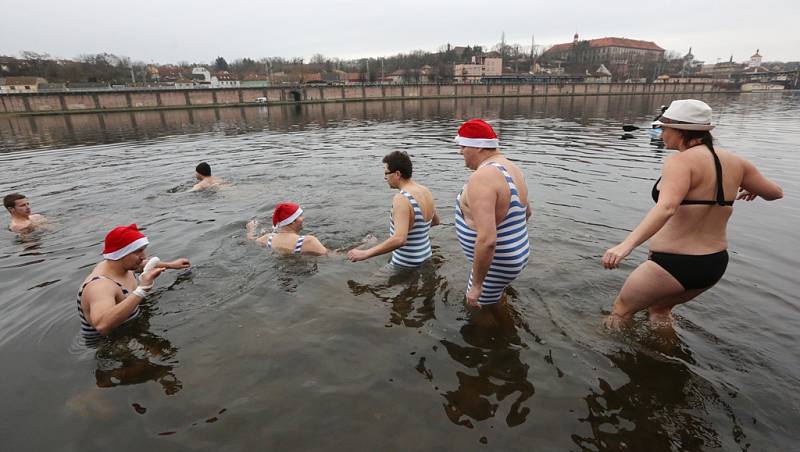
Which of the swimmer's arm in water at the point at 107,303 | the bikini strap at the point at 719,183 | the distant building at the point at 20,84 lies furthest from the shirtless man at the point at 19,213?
the distant building at the point at 20,84

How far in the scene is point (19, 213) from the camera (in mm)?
9133

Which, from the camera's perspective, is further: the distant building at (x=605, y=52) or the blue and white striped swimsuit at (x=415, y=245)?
the distant building at (x=605, y=52)

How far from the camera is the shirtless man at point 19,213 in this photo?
8.97 m

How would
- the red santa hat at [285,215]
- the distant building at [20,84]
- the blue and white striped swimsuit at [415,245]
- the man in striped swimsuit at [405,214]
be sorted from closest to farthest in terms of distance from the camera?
the man in striped swimsuit at [405,214] < the blue and white striped swimsuit at [415,245] < the red santa hat at [285,215] < the distant building at [20,84]

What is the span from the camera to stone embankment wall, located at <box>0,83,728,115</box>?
66.1m

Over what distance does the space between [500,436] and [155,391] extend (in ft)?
11.6

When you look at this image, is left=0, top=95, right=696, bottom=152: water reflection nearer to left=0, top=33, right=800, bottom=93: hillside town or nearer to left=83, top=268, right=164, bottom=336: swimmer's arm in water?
left=83, top=268, right=164, bottom=336: swimmer's arm in water

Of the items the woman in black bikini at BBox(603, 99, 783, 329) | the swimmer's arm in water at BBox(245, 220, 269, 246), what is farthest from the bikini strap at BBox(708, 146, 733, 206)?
the swimmer's arm in water at BBox(245, 220, 269, 246)

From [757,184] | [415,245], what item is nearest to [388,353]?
[415,245]

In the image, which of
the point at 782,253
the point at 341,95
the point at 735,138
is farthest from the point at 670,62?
the point at 782,253

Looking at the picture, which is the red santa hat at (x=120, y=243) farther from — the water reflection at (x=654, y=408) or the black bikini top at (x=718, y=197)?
the black bikini top at (x=718, y=197)

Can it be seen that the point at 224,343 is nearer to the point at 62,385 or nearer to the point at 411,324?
the point at 62,385

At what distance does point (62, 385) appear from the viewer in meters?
4.39

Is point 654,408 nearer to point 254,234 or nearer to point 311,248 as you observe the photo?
point 311,248
